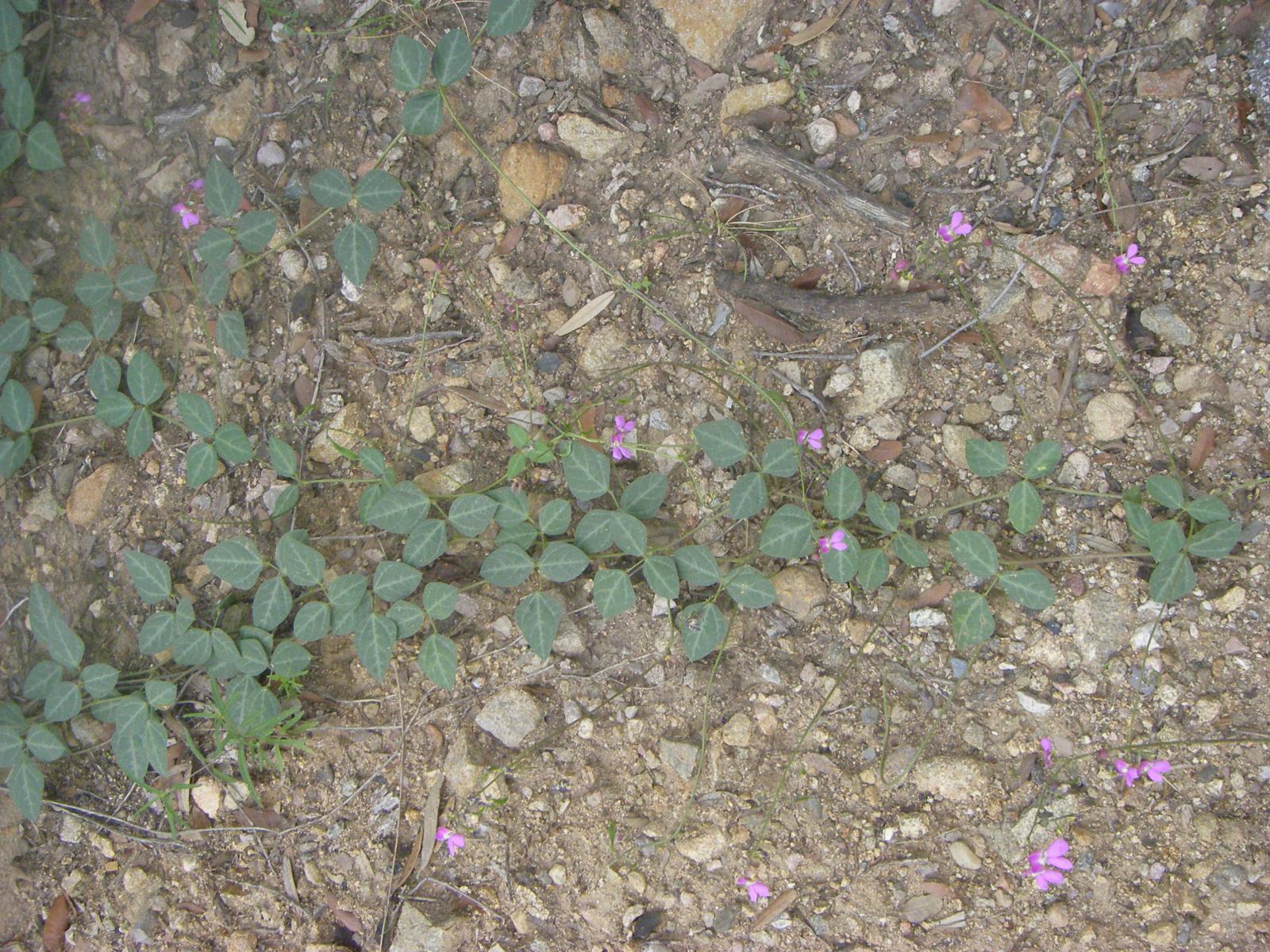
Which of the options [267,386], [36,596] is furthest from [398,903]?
[267,386]

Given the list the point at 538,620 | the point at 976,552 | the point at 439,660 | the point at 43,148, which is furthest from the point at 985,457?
the point at 43,148

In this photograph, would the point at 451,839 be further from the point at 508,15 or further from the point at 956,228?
the point at 508,15

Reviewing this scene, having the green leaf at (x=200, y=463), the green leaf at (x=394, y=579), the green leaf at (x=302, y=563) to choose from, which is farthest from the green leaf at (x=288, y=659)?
the green leaf at (x=200, y=463)

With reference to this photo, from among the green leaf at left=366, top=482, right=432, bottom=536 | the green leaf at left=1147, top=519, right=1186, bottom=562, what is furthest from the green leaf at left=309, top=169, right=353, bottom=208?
the green leaf at left=1147, top=519, right=1186, bottom=562

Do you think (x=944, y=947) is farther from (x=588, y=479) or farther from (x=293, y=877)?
(x=293, y=877)

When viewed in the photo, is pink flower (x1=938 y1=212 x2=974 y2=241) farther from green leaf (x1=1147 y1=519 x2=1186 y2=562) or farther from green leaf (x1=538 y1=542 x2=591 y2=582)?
green leaf (x1=538 y1=542 x2=591 y2=582)

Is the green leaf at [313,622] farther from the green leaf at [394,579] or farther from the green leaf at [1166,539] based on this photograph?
the green leaf at [1166,539]
